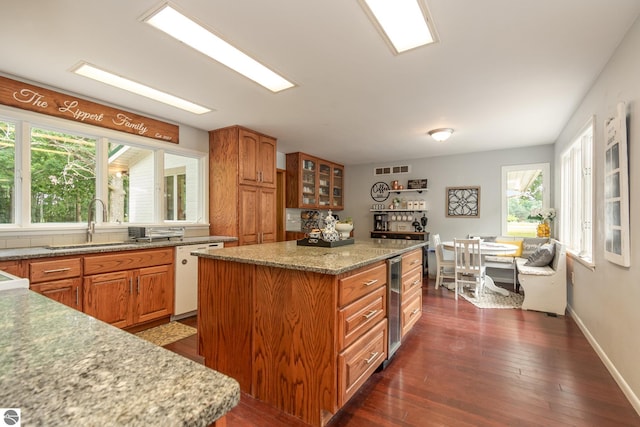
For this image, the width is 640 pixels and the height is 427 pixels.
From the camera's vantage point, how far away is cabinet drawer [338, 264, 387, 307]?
5.80ft

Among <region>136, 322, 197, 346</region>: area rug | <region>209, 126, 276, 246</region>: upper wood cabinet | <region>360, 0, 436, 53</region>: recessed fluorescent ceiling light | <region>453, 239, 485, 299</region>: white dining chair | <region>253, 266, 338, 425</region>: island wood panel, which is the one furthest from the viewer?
<region>453, 239, 485, 299</region>: white dining chair

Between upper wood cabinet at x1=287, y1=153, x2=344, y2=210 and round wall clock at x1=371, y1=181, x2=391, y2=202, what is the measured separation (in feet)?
2.62

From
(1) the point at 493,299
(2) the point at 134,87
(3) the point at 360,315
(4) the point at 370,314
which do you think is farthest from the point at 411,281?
(2) the point at 134,87

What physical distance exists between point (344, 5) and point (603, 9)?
62.8 inches

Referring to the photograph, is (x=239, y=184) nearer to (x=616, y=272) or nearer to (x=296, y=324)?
(x=296, y=324)

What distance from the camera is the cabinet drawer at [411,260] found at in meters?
2.69

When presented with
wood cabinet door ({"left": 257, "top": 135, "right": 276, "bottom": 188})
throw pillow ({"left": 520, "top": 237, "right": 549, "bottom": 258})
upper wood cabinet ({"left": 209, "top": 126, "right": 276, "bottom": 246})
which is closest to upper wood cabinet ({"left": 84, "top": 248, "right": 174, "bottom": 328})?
upper wood cabinet ({"left": 209, "top": 126, "right": 276, "bottom": 246})

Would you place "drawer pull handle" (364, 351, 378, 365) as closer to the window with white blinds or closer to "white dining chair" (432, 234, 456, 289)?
the window with white blinds

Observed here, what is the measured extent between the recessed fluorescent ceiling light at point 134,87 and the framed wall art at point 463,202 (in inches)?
189

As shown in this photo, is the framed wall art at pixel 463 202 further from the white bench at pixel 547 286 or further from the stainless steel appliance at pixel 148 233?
the stainless steel appliance at pixel 148 233

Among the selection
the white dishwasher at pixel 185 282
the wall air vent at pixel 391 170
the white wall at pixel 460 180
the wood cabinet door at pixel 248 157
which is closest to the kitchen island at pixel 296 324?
the white dishwasher at pixel 185 282

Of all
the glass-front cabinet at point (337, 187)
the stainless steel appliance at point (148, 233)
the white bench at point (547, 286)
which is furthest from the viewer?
the glass-front cabinet at point (337, 187)

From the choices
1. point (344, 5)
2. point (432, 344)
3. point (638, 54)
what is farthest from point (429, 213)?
point (344, 5)

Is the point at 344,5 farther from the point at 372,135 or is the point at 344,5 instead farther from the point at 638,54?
the point at 372,135
